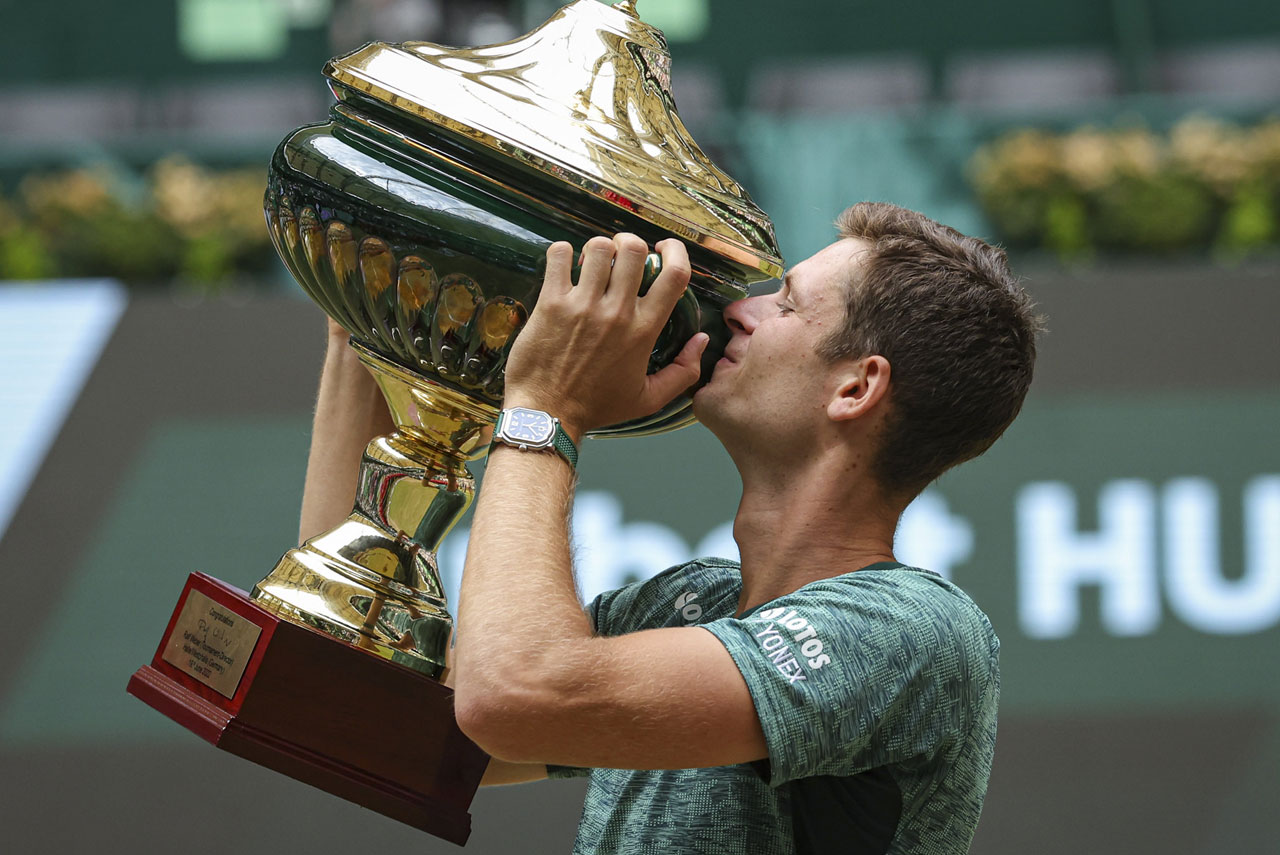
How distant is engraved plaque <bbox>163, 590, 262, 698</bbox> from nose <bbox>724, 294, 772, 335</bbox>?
1.57ft

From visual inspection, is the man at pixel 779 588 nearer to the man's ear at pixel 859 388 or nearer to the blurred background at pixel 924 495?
the man's ear at pixel 859 388

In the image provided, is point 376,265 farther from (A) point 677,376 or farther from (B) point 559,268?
(A) point 677,376

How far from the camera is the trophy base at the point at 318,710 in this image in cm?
108

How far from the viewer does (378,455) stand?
3.96 feet

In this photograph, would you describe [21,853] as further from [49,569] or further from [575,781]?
[575,781]

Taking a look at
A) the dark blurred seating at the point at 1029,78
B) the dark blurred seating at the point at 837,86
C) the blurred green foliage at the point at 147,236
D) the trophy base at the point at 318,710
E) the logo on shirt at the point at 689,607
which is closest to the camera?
the trophy base at the point at 318,710

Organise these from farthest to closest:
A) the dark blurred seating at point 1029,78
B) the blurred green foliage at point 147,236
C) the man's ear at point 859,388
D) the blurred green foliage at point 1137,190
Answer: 1. the dark blurred seating at point 1029,78
2. the blurred green foliage at point 147,236
3. the blurred green foliage at point 1137,190
4. the man's ear at point 859,388

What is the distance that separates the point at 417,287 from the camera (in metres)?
1.08

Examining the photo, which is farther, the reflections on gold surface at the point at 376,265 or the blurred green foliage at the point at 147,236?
the blurred green foliage at the point at 147,236

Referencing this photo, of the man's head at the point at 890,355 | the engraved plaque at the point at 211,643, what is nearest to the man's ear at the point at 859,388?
the man's head at the point at 890,355

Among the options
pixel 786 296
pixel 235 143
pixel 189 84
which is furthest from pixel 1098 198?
pixel 189 84

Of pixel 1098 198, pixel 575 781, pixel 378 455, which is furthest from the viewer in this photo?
pixel 1098 198

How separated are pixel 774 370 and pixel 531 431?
0.26 m

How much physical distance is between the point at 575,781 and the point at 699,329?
2.18m
